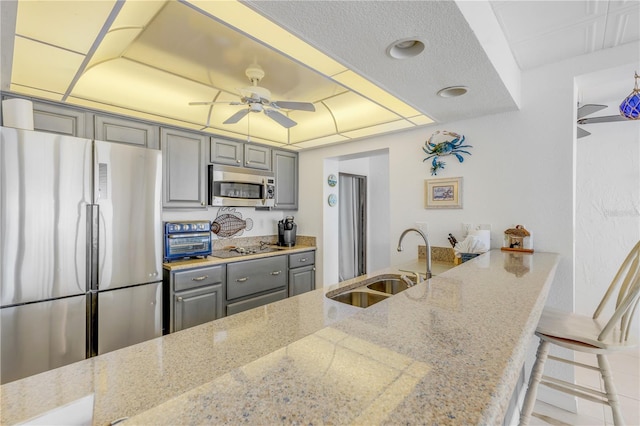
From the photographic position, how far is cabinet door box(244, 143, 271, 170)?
137 inches

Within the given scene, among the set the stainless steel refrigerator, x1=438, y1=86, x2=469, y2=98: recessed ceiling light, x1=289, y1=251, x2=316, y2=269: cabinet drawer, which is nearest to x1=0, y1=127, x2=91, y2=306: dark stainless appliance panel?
the stainless steel refrigerator

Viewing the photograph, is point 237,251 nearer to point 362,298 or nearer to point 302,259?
point 302,259

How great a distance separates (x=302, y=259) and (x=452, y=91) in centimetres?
247

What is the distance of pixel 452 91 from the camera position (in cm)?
202

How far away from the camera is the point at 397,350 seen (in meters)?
0.64

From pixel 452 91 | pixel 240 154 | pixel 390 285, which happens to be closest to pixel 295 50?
pixel 452 91

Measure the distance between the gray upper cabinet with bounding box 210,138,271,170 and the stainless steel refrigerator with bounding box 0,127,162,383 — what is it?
0.85 meters

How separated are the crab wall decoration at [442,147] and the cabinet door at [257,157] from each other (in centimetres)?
190

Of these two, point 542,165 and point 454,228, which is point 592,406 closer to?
point 454,228

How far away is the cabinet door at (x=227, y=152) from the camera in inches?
125

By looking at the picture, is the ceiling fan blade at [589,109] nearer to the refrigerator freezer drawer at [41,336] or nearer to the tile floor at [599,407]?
the tile floor at [599,407]

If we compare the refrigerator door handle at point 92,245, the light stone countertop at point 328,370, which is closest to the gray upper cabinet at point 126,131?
the refrigerator door handle at point 92,245

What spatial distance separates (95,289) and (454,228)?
2.94 meters

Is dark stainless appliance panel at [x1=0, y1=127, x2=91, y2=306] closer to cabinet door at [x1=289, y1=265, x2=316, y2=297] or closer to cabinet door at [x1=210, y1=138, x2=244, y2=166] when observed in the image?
cabinet door at [x1=210, y1=138, x2=244, y2=166]
